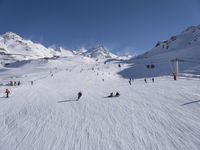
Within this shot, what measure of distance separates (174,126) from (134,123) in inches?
144

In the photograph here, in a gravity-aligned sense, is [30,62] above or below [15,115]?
above

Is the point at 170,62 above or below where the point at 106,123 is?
above

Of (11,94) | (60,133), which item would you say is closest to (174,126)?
(60,133)

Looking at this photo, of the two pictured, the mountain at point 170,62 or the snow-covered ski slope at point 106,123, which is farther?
the mountain at point 170,62

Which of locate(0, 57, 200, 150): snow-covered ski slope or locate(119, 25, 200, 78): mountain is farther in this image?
locate(119, 25, 200, 78): mountain

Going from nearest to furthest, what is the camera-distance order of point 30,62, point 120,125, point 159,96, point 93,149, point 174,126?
1. point 93,149
2. point 174,126
3. point 120,125
4. point 159,96
5. point 30,62

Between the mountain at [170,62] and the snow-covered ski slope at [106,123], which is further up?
the mountain at [170,62]

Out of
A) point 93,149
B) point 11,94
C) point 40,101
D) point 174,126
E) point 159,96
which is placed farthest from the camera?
point 11,94

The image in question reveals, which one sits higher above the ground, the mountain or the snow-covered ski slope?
the mountain

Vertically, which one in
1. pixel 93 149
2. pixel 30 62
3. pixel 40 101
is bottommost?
pixel 93 149

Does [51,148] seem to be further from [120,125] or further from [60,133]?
[120,125]

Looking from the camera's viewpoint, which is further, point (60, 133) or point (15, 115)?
point (15, 115)

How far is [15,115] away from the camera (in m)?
26.4

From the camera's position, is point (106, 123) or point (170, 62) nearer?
point (106, 123)
